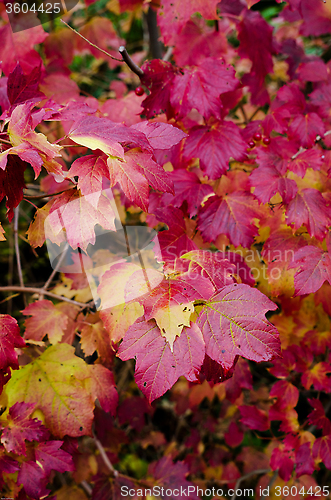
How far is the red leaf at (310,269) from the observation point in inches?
35.9

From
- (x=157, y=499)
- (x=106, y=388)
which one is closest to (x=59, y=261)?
(x=106, y=388)

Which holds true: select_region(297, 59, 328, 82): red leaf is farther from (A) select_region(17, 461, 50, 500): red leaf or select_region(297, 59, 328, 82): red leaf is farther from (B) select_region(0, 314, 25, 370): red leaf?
(A) select_region(17, 461, 50, 500): red leaf

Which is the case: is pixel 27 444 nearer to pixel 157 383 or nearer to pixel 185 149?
pixel 157 383

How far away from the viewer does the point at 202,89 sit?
117 centimetres

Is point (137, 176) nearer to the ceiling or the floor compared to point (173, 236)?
nearer to the ceiling

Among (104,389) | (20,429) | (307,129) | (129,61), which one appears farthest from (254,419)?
(129,61)

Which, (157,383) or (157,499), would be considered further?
(157,499)

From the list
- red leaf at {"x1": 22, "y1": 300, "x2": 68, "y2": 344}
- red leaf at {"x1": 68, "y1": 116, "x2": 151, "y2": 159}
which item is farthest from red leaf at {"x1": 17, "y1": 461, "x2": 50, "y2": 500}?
red leaf at {"x1": 68, "y1": 116, "x2": 151, "y2": 159}

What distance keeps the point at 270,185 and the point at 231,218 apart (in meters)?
0.17

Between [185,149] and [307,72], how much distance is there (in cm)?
82

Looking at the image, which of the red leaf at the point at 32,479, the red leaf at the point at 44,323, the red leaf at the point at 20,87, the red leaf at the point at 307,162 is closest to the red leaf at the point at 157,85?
the red leaf at the point at 20,87

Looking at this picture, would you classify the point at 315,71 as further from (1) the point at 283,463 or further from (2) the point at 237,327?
(1) the point at 283,463

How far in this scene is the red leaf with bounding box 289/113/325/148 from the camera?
1281 mm

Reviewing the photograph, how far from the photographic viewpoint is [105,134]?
2.61ft
